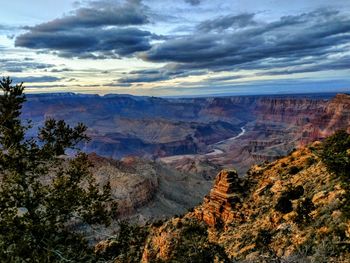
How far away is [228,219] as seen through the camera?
38156 millimetres

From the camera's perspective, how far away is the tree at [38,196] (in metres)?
14.7

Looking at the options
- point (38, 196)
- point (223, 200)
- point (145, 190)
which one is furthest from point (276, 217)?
point (145, 190)

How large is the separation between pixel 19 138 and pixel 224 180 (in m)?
28.5

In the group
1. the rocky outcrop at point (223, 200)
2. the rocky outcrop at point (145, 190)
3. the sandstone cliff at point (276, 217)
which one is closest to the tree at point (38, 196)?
the sandstone cliff at point (276, 217)

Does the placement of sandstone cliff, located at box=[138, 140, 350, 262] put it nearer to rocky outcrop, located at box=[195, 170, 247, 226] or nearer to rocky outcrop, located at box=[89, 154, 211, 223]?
rocky outcrop, located at box=[195, 170, 247, 226]

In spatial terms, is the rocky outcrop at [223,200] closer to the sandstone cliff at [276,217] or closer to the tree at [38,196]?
the sandstone cliff at [276,217]

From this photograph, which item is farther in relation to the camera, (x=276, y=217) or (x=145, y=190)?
(x=145, y=190)

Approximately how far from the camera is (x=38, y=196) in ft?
51.6

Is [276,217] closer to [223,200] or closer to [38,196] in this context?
[223,200]

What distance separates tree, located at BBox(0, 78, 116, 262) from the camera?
578 inches

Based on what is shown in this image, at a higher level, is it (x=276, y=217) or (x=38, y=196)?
(x=38, y=196)

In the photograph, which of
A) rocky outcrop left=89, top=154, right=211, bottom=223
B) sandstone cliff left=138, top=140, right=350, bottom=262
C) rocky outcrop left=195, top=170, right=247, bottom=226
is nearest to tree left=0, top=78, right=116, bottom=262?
sandstone cliff left=138, top=140, right=350, bottom=262

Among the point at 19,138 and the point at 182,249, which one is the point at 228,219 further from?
the point at 19,138

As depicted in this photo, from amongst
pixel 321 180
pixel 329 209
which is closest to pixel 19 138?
pixel 329 209
